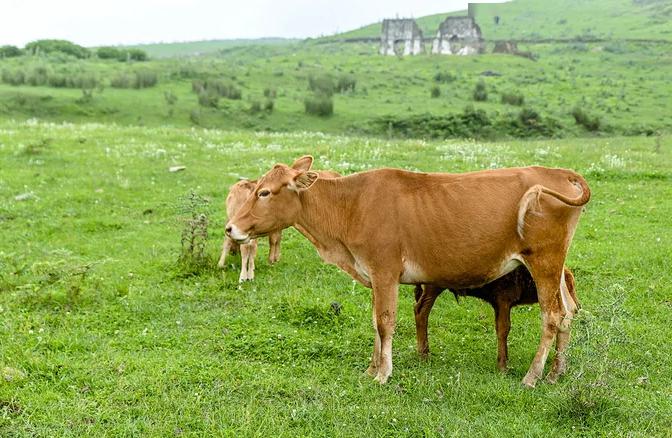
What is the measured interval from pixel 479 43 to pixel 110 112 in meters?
72.9

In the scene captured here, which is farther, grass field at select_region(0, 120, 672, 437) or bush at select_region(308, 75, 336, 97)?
bush at select_region(308, 75, 336, 97)

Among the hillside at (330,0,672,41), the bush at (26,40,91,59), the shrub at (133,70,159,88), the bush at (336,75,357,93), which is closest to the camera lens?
the shrub at (133,70,159,88)

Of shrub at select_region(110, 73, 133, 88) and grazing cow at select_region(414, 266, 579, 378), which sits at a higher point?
shrub at select_region(110, 73, 133, 88)

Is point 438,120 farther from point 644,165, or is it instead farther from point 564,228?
point 564,228

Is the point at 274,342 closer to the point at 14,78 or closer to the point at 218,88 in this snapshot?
the point at 218,88

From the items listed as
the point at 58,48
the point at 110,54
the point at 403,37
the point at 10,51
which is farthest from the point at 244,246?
the point at 403,37

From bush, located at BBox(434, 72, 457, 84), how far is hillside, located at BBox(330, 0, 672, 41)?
52.6 m

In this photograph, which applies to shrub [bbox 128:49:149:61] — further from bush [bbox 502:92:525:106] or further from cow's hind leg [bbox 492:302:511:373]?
cow's hind leg [bbox 492:302:511:373]

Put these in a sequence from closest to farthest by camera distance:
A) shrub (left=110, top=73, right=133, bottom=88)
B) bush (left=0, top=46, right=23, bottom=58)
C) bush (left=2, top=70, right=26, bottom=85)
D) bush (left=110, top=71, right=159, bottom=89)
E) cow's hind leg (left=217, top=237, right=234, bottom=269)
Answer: cow's hind leg (left=217, top=237, right=234, bottom=269) < bush (left=2, top=70, right=26, bottom=85) < shrub (left=110, top=73, right=133, bottom=88) < bush (left=110, top=71, right=159, bottom=89) < bush (left=0, top=46, right=23, bottom=58)

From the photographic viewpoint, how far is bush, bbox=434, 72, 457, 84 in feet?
220

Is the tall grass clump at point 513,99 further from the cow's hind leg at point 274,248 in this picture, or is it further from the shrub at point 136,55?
the shrub at point 136,55

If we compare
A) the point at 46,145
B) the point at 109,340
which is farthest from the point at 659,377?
the point at 46,145

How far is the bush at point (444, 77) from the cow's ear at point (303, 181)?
6068 cm

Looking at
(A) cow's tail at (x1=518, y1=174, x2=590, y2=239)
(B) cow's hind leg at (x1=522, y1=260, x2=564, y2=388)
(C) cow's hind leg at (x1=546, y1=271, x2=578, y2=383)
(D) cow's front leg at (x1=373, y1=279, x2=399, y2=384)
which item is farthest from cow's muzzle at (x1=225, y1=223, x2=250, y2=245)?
(C) cow's hind leg at (x1=546, y1=271, x2=578, y2=383)
